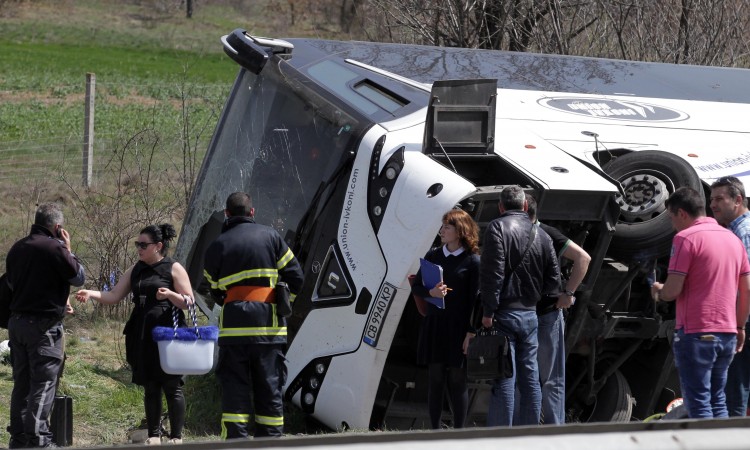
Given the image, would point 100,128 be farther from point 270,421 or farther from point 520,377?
point 520,377

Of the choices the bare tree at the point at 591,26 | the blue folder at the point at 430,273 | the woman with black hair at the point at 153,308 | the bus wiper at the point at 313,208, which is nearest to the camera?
the blue folder at the point at 430,273

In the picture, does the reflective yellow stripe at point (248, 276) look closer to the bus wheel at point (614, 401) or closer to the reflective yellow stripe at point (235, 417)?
the reflective yellow stripe at point (235, 417)

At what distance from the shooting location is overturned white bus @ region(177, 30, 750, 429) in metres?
6.66

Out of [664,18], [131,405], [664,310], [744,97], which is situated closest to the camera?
[664,310]

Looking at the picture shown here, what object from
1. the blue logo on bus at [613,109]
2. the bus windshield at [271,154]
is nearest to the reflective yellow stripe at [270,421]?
the bus windshield at [271,154]

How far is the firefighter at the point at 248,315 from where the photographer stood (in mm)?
6477

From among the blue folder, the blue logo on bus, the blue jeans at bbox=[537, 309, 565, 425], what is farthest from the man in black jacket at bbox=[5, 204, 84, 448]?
the blue logo on bus

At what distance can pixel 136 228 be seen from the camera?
11.1 m

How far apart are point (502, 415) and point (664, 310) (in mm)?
1523

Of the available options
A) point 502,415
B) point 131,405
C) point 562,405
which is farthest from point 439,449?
point 131,405

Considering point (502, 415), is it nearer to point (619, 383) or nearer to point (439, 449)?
point (619, 383)

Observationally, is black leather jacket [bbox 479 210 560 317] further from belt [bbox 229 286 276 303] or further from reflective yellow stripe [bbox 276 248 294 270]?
belt [bbox 229 286 276 303]

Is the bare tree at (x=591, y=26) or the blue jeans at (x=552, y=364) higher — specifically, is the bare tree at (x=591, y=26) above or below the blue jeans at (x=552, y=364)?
above

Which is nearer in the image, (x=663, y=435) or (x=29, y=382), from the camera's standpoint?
(x=663, y=435)
